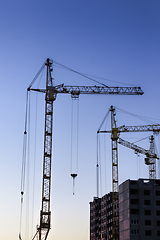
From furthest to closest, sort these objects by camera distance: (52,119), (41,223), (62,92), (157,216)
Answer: (157,216) → (62,92) → (52,119) → (41,223)

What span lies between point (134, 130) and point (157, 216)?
1457 inches

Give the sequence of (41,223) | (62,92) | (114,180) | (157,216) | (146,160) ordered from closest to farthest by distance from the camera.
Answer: (41,223) → (62,92) → (157,216) → (114,180) → (146,160)

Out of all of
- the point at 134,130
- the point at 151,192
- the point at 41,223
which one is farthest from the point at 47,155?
the point at 134,130

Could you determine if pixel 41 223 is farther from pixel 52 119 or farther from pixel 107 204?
pixel 107 204

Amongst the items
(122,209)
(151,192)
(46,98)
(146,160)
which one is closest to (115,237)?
(122,209)

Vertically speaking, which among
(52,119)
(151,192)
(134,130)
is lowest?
(151,192)

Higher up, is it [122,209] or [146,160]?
[146,160]

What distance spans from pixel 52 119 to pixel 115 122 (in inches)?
2056

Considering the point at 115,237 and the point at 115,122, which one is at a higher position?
the point at 115,122

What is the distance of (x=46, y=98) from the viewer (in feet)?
386

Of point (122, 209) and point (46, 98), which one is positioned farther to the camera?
point (122, 209)

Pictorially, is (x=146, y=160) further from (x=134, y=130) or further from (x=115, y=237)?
(x=115, y=237)

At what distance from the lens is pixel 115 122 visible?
163125 mm

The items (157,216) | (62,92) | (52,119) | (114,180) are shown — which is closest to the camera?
(52,119)
